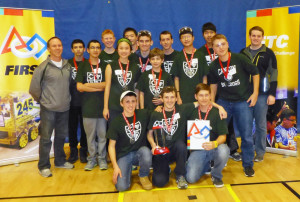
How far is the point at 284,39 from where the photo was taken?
463cm

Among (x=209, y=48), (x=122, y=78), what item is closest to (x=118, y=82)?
(x=122, y=78)

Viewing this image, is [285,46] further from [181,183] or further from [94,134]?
[94,134]

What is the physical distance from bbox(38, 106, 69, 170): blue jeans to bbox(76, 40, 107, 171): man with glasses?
0.32 meters

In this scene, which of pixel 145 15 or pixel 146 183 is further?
pixel 145 15

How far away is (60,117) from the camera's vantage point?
4.29 meters

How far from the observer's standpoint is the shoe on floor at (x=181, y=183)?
11.8 ft

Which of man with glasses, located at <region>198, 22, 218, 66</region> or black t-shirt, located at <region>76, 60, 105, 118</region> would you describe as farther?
man with glasses, located at <region>198, 22, 218, 66</region>

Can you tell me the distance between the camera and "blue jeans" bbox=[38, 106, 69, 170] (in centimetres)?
416

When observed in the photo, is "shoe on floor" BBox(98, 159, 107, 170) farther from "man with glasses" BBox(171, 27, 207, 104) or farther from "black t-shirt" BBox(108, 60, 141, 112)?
"man with glasses" BBox(171, 27, 207, 104)

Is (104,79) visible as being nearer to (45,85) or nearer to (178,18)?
(45,85)

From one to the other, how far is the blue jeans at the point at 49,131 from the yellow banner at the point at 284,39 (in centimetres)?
332

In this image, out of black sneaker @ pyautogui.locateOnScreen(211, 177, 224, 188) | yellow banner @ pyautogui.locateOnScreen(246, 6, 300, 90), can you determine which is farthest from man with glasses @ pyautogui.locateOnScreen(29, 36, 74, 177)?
yellow banner @ pyautogui.locateOnScreen(246, 6, 300, 90)

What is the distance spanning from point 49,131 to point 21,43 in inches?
57.0

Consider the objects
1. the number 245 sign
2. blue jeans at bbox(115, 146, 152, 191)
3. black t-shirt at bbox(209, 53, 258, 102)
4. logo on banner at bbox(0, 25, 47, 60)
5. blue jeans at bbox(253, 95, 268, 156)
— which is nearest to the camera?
blue jeans at bbox(115, 146, 152, 191)
